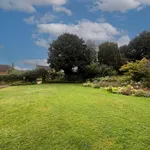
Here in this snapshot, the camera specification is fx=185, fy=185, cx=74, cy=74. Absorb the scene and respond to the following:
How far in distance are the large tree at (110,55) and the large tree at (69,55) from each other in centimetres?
327

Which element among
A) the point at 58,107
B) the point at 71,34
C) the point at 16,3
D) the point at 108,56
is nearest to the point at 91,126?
the point at 58,107

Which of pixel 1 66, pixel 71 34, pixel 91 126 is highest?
pixel 71 34

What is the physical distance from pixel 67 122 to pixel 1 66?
41.1 meters

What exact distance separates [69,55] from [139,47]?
1271 centimetres

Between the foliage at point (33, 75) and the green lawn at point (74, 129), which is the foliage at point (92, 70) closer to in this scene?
the foliage at point (33, 75)

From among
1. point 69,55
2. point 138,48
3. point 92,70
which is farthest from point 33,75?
point 138,48

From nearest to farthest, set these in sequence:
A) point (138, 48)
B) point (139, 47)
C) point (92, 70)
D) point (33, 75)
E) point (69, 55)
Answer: point (33, 75), point (69, 55), point (92, 70), point (139, 47), point (138, 48)

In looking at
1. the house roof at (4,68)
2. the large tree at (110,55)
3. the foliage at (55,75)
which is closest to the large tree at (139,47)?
the large tree at (110,55)

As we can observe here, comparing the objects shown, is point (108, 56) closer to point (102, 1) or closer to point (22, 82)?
point (22, 82)

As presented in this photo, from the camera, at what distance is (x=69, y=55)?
22.3 metres

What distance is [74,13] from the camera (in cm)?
1069

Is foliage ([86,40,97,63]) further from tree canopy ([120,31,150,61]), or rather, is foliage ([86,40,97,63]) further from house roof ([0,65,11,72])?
house roof ([0,65,11,72])

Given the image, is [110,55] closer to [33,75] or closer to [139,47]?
[139,47]

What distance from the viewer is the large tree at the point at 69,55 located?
22.2 metres
